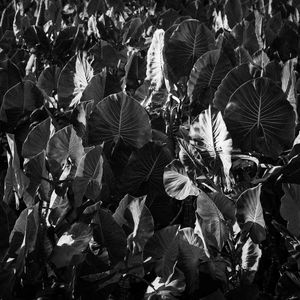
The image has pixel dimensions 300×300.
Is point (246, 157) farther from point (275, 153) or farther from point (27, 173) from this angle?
point (27, 173)

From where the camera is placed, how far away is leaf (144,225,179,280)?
1.16 metres

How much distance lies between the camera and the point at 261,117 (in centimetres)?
131

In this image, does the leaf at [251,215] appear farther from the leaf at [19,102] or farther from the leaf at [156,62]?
the leaf at [19,102]

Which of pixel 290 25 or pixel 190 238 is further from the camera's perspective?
pixel 290 25

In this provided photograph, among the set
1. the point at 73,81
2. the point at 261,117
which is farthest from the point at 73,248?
the point at 73,81

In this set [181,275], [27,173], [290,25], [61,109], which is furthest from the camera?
[290,25]

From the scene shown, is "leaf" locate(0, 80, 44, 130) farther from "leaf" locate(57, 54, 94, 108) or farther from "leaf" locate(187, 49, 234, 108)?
"leaf" locate(187, 49, 234, 108)

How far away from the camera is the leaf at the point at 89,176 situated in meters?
1.24

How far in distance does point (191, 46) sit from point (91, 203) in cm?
53

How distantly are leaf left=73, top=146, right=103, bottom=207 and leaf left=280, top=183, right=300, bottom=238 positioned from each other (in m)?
0.37

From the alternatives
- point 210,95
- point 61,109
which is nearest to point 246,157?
point 210,95

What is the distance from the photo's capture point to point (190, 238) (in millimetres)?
1225

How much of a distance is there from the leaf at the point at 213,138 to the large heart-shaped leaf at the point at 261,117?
1.8 inches

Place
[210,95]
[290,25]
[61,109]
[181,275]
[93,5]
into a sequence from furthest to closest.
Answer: [93,5], [290,25], [61,109], [210,95], [181,275]
